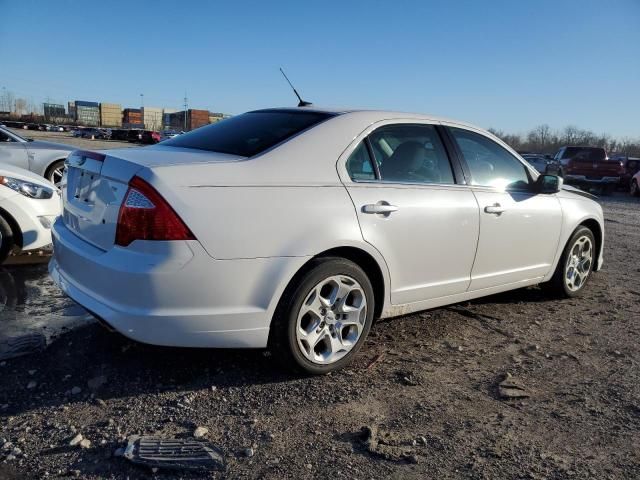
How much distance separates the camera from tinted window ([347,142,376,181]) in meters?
3.41

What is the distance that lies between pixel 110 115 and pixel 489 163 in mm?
135349

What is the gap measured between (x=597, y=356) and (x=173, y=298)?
299 cm

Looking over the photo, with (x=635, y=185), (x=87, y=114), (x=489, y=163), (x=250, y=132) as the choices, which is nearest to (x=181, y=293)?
(x=250, y=132)

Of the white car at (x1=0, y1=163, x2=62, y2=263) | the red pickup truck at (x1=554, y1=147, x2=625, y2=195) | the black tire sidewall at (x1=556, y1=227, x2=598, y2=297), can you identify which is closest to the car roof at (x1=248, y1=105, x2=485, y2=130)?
the black tire sidewall at (x1=556, y1=227, x2=598, y2=297)

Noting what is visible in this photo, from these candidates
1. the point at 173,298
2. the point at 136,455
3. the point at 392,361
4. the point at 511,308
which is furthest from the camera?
the point at 511,308

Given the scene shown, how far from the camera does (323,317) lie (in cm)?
328

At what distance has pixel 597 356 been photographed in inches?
153

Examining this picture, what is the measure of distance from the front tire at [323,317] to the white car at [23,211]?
356 cm

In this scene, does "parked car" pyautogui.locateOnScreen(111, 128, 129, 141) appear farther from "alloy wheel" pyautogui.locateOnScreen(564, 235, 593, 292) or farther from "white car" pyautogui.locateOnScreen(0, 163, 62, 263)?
"alloy wheel" pyautogui.locateOnScreen(564, 235, 593, 292)

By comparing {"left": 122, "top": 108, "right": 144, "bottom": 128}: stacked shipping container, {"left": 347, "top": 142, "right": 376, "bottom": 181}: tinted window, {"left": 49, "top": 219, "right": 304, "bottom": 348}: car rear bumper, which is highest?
{"left": 122, "top": 108, "right": 144, "bottom": 128}: stacked shipping container

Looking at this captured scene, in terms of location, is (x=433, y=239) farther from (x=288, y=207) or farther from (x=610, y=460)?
(x=610, y=460)

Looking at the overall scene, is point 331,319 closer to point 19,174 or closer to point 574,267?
point 574,267

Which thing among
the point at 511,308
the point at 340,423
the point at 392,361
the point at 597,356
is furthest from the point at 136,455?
the point at 511,308

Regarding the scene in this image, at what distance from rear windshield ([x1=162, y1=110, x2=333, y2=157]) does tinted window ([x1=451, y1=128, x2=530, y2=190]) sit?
4.10 ft
